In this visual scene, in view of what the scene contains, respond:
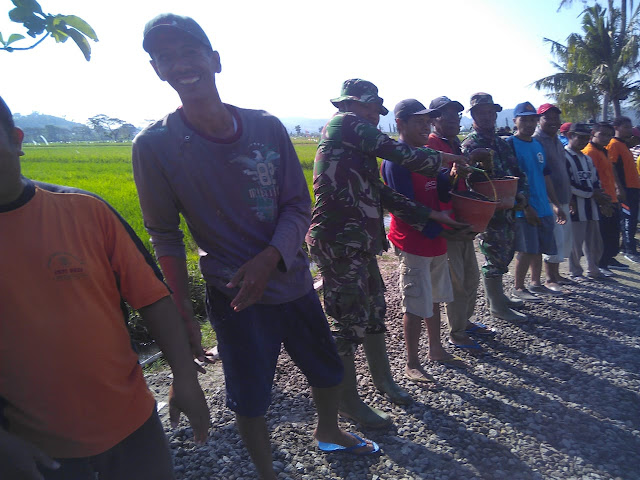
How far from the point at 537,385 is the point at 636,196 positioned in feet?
15.5

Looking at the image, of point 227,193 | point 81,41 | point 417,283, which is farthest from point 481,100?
point 81,41

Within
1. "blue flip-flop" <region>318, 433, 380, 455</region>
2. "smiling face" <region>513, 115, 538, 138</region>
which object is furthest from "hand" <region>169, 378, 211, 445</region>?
"smiling face" <region>513, 115, 538, 138</region>

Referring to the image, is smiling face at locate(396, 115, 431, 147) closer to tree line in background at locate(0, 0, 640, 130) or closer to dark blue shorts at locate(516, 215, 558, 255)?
dark blue shorts at locate(516, 215, 558, 255)

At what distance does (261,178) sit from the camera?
192cm

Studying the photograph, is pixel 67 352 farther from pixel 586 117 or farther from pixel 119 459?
pixel 586 117

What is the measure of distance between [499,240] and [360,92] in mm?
2151

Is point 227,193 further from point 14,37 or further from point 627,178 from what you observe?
point 627,178

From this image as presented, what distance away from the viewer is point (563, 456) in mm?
2547

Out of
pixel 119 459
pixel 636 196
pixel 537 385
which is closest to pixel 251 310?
pixel 119 459

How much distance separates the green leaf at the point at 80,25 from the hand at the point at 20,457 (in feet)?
5.06

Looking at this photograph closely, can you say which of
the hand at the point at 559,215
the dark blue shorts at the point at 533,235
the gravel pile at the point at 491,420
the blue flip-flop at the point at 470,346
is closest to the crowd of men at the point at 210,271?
the gravel pile at the point at 491,420

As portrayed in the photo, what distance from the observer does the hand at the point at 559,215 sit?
17.0 ft

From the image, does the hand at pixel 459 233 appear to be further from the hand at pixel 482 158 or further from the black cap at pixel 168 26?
the black cap at pixel 168 26

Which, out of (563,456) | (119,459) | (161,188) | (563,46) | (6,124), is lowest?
(563,456)
